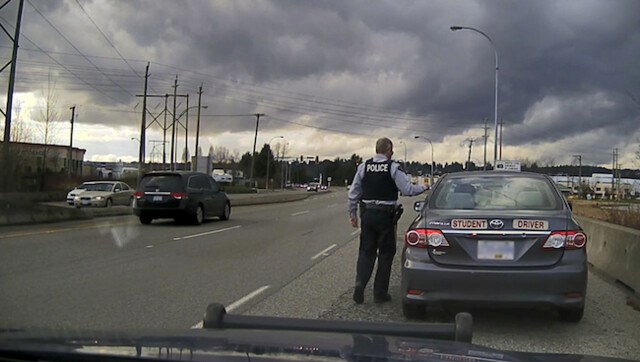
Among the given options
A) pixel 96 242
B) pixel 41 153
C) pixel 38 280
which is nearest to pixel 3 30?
pixel 96 242

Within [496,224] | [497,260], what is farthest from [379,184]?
[497,260]

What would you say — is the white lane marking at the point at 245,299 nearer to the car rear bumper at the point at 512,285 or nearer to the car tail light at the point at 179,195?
the car rear bumper at the point at 512,285

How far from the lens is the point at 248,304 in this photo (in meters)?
7.14

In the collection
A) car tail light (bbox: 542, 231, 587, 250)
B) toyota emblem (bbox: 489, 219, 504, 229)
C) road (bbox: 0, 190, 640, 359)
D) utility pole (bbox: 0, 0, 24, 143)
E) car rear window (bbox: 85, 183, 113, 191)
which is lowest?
road (bbox: 0, 190, 640, 359)

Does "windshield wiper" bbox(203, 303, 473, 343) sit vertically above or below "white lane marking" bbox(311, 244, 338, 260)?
above

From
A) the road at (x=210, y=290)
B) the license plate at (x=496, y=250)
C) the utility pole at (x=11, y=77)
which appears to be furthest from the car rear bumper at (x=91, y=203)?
the license plate at (x=496, y=250)

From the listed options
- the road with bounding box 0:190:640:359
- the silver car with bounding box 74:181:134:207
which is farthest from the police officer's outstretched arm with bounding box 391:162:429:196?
the silver car with bounding box 74:181:134:207

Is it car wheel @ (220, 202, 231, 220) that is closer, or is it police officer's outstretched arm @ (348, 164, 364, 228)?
police officer's outstretched arm @ (348, 164, 364, 228)

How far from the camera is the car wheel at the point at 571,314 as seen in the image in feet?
19.9

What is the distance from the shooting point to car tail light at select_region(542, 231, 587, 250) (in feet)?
19.1

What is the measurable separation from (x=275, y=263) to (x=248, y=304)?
3.70 m

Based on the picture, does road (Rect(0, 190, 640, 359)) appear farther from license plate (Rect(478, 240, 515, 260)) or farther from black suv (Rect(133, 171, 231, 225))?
black suv (Rect(133, 171, 231, 225))

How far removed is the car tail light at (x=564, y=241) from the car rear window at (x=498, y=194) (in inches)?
19.4

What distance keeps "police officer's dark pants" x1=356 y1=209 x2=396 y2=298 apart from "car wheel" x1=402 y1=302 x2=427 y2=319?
78 centimetres
